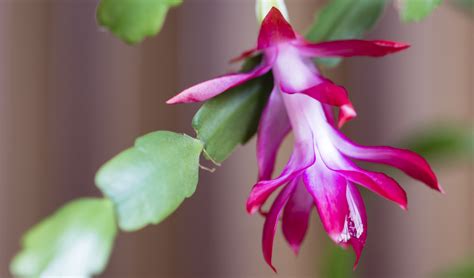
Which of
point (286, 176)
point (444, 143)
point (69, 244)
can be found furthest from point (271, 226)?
point (444, 143)

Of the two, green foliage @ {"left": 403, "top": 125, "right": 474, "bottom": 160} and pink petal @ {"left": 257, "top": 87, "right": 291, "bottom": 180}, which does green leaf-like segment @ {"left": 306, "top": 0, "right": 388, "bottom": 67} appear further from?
green foliage @ {"left": 403, "top": 125, "right": 474, "bottom": 160}

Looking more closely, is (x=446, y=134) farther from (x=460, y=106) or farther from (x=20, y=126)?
(x=20, y=126)

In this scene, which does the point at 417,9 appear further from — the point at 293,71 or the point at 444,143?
the point at 444,143

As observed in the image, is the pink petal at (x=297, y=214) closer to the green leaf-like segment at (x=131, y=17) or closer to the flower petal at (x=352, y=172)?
the flower petal at (x=352, y=172)

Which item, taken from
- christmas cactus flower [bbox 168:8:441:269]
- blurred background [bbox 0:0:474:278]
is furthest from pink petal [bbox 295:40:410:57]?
blurred background [bbox 0:0:474:278]

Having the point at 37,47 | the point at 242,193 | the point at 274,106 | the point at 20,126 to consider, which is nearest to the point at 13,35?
the point at 37,47

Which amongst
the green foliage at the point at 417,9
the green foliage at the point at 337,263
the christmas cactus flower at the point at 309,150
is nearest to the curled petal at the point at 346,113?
the christmas cactus flower at the point at 309,150

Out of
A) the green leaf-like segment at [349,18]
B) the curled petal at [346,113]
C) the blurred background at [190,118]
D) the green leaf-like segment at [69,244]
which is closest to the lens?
the green leaf-like segment at [69,244]
